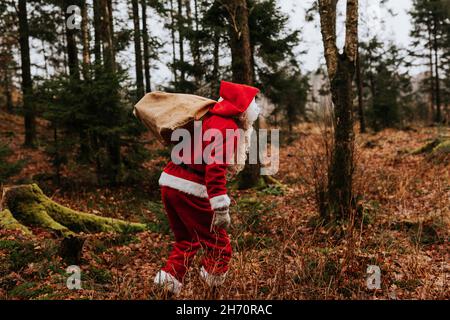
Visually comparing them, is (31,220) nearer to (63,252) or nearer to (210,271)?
(63,252)

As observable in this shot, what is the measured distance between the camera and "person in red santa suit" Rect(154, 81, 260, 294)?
3125 mm

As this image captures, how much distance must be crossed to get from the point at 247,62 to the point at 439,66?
73.5 feet

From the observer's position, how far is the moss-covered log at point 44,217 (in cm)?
548

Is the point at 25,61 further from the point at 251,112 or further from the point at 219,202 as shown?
the point at 219,202

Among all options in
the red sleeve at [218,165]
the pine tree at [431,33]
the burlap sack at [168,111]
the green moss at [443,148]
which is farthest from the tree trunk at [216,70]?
the pine tree at [431,33]

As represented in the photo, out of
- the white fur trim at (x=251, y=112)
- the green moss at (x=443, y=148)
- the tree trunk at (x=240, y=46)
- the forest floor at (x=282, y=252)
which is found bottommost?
the forest floor at (x=282, y=252)

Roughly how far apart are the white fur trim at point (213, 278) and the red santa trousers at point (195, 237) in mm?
37

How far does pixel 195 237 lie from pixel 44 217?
352 centimetres

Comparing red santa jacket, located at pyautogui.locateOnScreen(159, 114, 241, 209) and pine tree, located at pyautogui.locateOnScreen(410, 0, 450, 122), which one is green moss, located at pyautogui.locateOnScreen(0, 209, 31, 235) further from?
pine tree, located at pyautogui.locateOnScreen(410, 0, 450, 122)

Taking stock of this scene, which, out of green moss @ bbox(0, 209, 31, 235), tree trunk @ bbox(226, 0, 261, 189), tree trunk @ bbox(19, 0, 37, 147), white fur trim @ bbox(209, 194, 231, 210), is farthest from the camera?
tree trunk @ bbox(19, 0, 37, 147)

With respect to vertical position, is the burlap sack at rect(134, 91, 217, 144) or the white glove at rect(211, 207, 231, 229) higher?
the burlap sack at rect(134, 91, 217, 144)

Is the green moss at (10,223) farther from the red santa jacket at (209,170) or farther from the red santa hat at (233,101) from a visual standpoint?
the red santa hat at (233,101)

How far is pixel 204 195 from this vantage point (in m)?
3.23

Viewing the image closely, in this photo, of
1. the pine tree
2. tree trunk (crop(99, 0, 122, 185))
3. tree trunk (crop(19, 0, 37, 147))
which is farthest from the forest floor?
the pine tree
